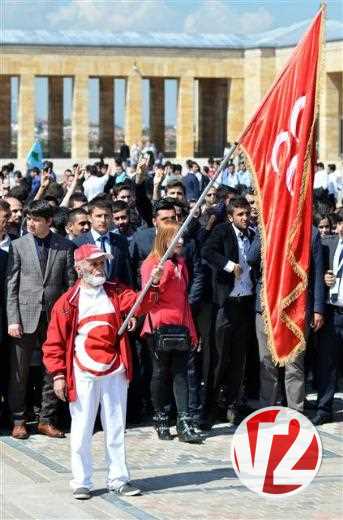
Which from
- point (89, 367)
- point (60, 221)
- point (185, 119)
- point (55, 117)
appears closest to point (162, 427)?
point (89, 367)

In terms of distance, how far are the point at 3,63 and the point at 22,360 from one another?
5218 centimetres

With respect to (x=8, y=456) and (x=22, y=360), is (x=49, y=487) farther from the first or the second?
(x=22, y=360)

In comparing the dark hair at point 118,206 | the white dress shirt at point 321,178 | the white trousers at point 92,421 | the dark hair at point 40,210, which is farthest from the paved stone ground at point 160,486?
the white dress shirt at point 321,178

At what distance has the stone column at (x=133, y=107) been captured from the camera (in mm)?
64188

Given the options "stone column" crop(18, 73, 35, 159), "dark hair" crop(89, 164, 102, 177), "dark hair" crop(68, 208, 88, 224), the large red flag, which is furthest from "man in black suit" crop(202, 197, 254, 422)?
"stone column" crop(18, 73, 35, 159)

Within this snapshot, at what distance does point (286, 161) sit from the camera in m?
9.85

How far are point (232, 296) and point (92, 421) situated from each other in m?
2.90

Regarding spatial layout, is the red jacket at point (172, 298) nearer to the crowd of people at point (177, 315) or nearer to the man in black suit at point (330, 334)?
the crowd of people at point (177, 315)

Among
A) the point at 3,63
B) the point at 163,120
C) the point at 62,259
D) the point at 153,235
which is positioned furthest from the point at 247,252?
the point at 163,120

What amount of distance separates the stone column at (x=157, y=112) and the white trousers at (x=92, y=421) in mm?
57967

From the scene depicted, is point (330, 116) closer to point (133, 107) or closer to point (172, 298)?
point (133, 107)

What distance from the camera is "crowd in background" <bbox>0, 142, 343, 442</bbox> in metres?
11.9

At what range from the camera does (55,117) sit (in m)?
67.6

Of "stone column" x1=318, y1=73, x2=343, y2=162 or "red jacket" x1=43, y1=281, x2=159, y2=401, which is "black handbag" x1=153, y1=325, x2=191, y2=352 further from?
"stone column" x1=318, y1=73, x2=343, y2=162
